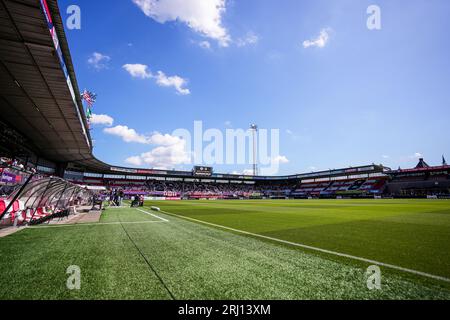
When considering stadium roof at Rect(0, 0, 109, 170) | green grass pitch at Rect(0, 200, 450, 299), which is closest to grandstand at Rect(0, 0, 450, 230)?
stadium roof at Rect(0, 0, 109, 170)

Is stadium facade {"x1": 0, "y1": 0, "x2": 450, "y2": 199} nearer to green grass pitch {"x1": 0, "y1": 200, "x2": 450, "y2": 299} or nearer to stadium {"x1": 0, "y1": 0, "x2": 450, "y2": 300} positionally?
stadium {"x1": 0, "y1": 0, "x2": 450, "y2": 300}

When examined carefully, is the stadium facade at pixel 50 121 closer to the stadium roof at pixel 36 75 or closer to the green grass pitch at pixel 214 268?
the stadium roof at pixel 36 75

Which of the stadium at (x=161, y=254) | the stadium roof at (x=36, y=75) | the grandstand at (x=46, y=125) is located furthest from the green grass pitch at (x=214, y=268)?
the stadium roof at (x=36, y=75)

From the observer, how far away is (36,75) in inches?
556

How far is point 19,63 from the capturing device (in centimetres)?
1294

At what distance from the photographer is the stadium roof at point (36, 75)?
9828 millimetres

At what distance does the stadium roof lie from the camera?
9828 millimetres

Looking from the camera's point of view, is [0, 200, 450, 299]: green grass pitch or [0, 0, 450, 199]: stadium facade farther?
[0, 0, 450, 199]: stadium facade

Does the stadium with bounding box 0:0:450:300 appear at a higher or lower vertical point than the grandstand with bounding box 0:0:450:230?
lower

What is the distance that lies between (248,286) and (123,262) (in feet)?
8.32

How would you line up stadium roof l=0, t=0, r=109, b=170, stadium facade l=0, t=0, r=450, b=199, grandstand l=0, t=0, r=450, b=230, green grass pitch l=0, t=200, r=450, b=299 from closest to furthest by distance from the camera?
green grass pitch l=0, t=200, r=450, b=299 → grandstand l=0, t=0, r=450, b=230 → stadium roof l=0, t=0, r=109, b=170 → stadium facade l=0, t=0, r=450, b=199

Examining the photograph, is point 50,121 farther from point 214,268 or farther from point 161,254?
point 214,268
